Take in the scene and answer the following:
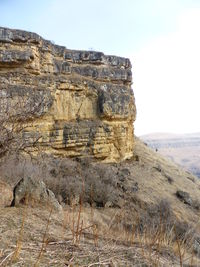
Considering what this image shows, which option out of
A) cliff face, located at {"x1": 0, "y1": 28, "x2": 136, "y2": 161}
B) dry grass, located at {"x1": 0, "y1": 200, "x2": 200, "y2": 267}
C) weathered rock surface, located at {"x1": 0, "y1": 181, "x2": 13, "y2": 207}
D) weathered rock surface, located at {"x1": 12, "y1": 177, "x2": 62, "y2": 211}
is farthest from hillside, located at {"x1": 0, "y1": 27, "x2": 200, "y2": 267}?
dry grass, located at {"x1": 0, "y1": 200, "x2": 200, "y2": 267}

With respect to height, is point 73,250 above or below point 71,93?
below

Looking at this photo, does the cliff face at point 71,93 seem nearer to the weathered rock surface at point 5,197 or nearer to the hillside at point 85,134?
the hillside at point 85,134

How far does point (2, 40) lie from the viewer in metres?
17.8

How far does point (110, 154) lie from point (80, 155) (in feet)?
8.08

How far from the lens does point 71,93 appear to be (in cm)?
2050

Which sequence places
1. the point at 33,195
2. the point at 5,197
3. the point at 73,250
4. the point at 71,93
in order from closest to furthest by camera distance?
the point at 73,250, the point at 33,195, the point at 5,197, the point at 71,93

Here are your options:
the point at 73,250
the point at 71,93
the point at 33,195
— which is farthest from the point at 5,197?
the point at 71,93

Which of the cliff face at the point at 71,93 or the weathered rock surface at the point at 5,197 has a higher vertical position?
the cliff face at the point at 71,93

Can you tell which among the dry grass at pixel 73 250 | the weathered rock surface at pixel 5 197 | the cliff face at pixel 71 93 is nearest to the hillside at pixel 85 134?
the cliff face at pixel 71 93

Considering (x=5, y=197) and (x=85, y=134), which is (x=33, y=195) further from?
(x=85, y=134)

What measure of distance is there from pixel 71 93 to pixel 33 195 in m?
14.7

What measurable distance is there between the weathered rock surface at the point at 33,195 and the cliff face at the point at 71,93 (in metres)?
10.4

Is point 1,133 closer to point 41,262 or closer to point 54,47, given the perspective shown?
point 41,262

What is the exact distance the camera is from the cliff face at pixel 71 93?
17.9 metres
